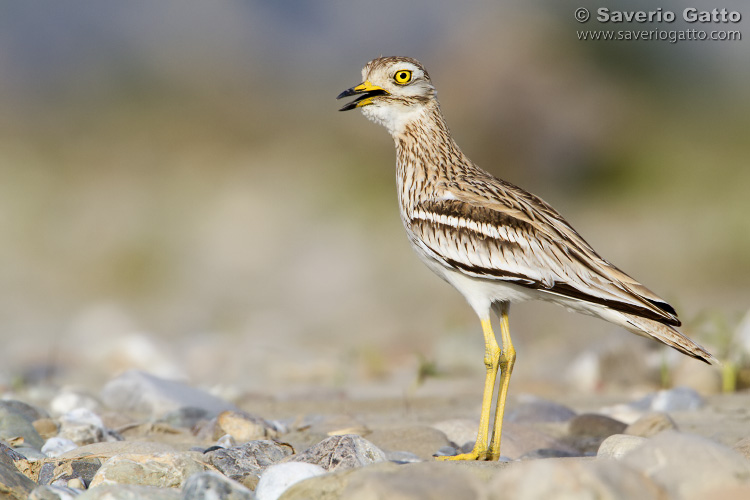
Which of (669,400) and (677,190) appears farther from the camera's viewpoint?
(677,190)

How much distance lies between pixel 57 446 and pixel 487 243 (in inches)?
94.1

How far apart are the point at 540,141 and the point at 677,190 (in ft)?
7.81

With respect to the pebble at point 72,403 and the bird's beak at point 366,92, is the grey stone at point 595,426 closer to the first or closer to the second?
the bird's beak at point 366,92

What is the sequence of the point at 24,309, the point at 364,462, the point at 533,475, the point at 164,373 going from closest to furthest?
the point at 533,475
the point at 364,462
the point at 164,373
the point at 24,309

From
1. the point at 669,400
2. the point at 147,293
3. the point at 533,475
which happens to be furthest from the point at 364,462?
the point at 147,293

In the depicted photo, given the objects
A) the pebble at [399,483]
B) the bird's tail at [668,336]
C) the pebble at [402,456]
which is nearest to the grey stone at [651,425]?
the bird's tail at [668,336]

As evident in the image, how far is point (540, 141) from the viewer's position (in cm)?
1578

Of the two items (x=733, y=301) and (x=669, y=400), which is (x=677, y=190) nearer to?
(x=733, y=301)

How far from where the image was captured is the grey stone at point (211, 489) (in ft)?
10.4

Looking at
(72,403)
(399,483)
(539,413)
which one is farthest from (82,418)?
(399,483)

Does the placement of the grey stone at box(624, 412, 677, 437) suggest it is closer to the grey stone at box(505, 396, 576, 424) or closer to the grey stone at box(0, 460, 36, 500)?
the grey stone at box(505, 396, 576, 424)

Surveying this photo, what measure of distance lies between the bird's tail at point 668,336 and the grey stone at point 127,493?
2.35 m

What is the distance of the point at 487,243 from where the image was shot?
187 inches

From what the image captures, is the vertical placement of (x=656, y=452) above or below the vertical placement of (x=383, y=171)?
below
